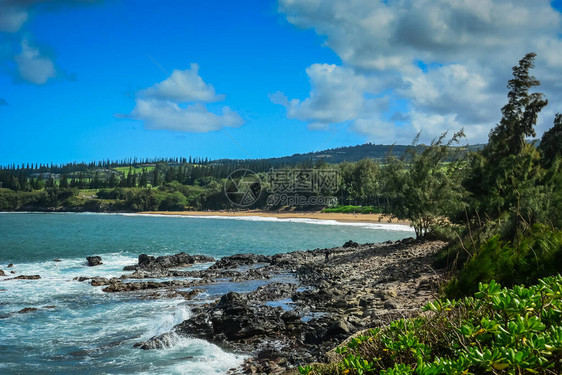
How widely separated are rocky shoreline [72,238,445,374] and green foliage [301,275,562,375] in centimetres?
389

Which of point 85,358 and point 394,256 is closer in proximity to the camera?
point 85,358

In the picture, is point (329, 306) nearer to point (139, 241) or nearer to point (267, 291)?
point (267, 291)

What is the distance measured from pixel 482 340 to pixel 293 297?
17832 mm

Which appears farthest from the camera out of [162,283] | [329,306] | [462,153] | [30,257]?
[30,257]

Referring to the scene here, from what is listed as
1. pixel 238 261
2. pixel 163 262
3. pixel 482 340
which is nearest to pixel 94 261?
pixel 163 262

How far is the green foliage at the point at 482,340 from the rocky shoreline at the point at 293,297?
12.8ft

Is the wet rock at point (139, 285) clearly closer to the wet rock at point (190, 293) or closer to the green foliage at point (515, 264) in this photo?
the wet rock at point (190, 293)

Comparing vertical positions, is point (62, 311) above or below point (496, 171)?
below

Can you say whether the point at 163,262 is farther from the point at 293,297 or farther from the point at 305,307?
the point at 305,307

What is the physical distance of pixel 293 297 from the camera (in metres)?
21.1

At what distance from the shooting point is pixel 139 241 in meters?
57.7

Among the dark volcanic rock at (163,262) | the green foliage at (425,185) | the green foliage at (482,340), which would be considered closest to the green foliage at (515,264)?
the green foliage at (482,340)

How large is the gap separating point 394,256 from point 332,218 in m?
68.9

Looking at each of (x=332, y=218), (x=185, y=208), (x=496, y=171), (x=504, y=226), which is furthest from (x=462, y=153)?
(x=185, y=208)
